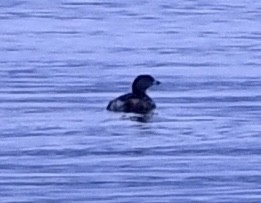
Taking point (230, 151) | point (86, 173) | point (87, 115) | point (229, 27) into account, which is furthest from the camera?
point (229, 27)

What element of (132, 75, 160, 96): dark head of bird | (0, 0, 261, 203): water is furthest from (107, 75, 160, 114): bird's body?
(0, 0, 261, 203): water

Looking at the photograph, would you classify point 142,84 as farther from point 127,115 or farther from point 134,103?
point 127,115

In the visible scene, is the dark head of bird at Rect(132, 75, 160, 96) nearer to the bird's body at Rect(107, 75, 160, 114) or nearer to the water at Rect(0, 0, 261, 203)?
the bird's body at Rect(107, 75, 160, 114)

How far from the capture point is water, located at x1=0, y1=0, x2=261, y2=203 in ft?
54.2

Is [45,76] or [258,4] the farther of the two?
[258,4]

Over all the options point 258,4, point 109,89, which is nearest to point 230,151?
point 109,89

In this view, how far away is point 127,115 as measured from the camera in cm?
2127

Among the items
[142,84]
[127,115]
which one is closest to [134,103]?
[127,115]

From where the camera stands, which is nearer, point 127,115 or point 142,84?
point 127,115

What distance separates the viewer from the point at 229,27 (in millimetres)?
33906

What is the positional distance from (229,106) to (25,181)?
5438mm

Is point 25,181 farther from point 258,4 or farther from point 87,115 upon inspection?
point 258,4

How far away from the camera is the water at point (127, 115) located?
16.5m

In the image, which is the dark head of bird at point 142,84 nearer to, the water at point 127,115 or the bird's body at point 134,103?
the bird's body at point 134,103
